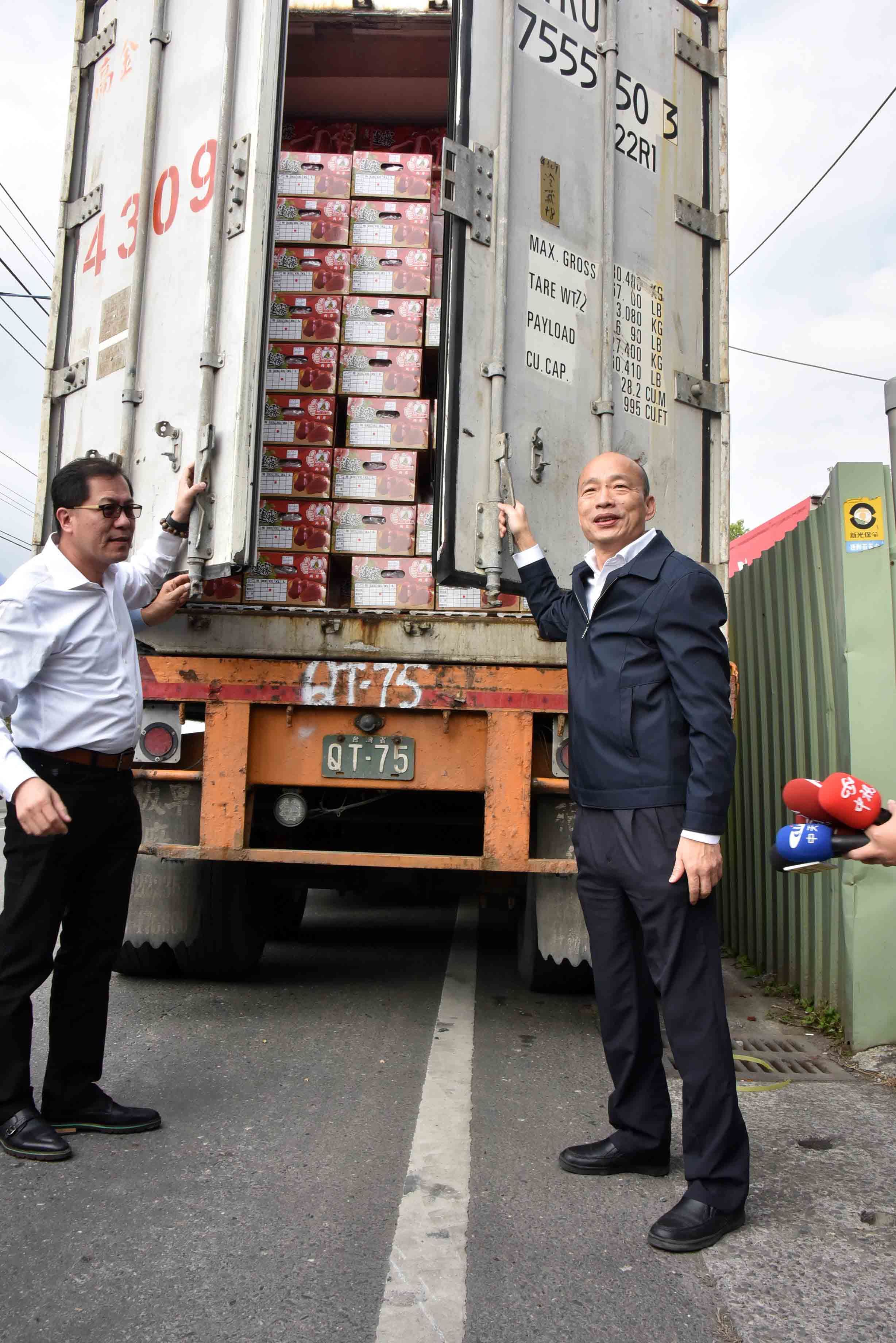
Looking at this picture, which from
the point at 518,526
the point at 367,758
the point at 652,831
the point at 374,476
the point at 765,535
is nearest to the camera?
the point at 652,831

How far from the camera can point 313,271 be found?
4973 millimetres

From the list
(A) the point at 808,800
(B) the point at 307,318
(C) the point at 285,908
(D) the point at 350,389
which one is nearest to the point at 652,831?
(A) the point at 808,800

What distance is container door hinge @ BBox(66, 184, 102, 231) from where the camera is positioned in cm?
480

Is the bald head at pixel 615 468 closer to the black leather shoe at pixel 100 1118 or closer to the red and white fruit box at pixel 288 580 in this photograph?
the red and white fruit box at pixel 288 580

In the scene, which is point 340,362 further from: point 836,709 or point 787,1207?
point 787,1207

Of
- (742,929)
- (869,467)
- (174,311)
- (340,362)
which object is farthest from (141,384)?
(742,929)

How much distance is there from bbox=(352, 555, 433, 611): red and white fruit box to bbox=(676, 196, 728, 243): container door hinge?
1.79m

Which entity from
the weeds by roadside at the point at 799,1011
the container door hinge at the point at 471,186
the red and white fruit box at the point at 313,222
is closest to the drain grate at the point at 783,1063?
the weeds by roadside at the point at 799,1011

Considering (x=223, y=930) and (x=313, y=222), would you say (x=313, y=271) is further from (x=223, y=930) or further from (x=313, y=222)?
(x=223, y=930)

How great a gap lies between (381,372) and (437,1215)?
11.2 feet

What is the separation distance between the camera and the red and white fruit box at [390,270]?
4.94 m

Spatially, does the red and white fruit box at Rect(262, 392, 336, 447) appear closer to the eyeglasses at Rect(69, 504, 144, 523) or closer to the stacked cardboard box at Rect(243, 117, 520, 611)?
the stacked cardboard box at Rect(243, 117, 520, 611)

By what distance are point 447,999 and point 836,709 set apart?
2.03m

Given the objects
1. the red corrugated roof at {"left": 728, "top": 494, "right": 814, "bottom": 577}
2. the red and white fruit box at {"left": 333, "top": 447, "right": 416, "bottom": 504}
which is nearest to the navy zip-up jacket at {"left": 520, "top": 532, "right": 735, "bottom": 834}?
the red and white fruit box at {"left": 333, "top": 447, "right": 416, "bottom": 504}
